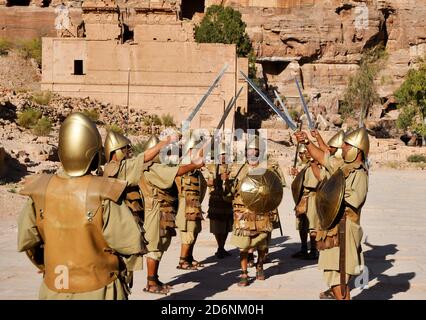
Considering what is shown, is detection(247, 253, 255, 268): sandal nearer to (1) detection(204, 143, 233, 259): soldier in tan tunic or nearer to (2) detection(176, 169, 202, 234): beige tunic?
(1) detection(204, 143, 233, 259): soldier in tan tunic

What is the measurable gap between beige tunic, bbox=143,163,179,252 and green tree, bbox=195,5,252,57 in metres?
38.9

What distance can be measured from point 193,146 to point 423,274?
11.1 ft

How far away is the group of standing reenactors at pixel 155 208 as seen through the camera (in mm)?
4414

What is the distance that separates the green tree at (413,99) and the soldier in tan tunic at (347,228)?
36.2 metres

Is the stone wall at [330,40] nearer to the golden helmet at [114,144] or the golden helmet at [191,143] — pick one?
the golden helmet at [191,143]

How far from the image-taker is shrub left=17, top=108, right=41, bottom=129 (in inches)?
1107


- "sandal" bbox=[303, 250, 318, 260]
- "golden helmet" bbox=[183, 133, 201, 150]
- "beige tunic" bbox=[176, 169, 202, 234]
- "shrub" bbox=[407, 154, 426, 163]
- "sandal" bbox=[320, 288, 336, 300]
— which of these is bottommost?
"shrub" bbox=[407, 154, 426, 163]

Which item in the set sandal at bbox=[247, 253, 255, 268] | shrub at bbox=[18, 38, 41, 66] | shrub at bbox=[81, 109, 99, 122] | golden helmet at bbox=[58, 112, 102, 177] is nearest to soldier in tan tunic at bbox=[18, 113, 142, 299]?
golden helmet at bbox=[58, 112, 102, 177]

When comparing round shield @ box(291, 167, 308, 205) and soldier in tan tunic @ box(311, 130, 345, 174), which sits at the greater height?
soldier in tan tunic @ box(311, 130, 345, 174)

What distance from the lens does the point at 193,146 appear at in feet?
27.7

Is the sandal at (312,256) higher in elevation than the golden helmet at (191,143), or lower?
lower

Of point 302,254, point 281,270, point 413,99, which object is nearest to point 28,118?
point 302,254

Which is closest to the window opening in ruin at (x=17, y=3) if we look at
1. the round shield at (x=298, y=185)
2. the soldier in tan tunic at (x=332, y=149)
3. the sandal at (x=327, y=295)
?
the round shield at (x=298, y=185)

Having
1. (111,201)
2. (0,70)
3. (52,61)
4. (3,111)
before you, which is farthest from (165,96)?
(111,201)
